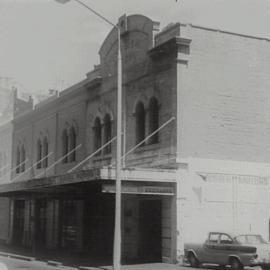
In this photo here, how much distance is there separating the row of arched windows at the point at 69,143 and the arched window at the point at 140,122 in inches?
295

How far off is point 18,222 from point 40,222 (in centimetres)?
444

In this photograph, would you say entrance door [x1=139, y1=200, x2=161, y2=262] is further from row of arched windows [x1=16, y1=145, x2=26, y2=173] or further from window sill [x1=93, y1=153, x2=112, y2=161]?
row of arched windows [x1=16, y1=145, x2=26, y2=173]

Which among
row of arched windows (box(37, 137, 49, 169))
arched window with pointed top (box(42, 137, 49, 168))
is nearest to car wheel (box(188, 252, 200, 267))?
row of arched windows (box(37, 137, 49, 169))

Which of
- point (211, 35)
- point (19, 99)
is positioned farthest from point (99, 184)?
point (19, 99)

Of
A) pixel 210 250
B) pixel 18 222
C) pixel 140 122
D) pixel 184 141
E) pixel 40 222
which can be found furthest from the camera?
pixel 18 222

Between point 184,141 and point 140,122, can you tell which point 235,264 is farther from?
point 140,122

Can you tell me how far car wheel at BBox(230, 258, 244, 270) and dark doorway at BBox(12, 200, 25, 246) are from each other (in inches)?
882

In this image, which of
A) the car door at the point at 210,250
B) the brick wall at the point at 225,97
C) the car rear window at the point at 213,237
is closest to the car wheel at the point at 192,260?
the car door at the point at 210,250

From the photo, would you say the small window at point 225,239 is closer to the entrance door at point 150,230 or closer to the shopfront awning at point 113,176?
the shopfront awning at point 113,176

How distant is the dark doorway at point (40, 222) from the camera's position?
36750mm

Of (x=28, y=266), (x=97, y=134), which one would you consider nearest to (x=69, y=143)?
(x=97, y=134)

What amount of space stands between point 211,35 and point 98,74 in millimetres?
8498

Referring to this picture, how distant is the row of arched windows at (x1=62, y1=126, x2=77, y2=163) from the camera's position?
114ft

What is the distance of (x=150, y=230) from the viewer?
85.1 feet
